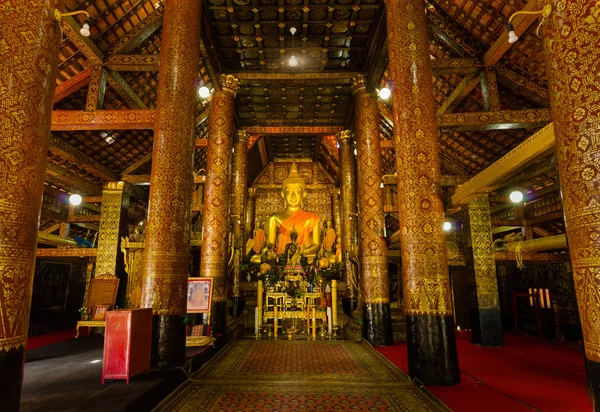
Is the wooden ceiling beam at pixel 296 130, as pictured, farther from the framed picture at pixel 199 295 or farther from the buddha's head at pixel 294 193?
the framed picture at pixel 199 295

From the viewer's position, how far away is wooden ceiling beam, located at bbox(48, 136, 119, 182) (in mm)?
8945

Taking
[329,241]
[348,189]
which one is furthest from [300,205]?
[348,189]

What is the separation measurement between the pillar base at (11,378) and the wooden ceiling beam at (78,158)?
26.8 feet

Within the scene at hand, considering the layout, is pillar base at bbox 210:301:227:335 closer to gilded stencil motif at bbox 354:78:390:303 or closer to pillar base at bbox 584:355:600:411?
gilded stencil motif at bbox 354:78:390:303

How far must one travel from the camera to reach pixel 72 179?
10586 mm

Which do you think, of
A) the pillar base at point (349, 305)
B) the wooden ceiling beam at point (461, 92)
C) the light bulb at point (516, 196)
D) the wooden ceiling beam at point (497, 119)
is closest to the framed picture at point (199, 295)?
the pillar base at point (349, 305)

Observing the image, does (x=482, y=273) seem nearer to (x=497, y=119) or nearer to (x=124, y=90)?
(x=497, y=119)

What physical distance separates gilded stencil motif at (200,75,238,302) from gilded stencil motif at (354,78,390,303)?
3.25 meters

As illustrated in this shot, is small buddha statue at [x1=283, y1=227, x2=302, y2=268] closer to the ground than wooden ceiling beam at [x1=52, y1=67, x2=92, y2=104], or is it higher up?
closer to the ground

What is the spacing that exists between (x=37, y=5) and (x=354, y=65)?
26.3 feet

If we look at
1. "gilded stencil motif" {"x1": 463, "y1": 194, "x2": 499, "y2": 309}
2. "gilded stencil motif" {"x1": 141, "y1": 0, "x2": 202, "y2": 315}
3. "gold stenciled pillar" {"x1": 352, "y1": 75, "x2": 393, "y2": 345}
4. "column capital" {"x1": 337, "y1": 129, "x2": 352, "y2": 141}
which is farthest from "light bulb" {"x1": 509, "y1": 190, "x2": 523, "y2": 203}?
"gilded stencil motif" {"x1": 141, "y1": 0, "x2": 202, "y2": 315}

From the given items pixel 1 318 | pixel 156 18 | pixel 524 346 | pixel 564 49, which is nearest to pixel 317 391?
pixel 1 318

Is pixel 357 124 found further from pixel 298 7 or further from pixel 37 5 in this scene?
pixel 37 5

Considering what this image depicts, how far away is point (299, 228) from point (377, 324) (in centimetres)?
607
